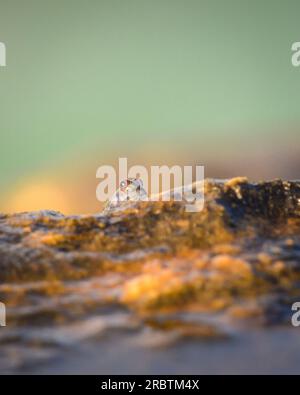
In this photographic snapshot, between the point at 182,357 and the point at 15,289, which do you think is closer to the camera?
the point at 182,357

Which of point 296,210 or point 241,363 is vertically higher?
point 296,210

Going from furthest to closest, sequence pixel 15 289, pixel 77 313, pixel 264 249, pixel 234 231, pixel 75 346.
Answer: pixel 234 231 < pixel 264 249 < pixel 15 289 < pixel 77 313 < pixel 75 346

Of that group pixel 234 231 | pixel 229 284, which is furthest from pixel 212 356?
pixel 234 231

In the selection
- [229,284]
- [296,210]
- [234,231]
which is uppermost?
[296,210]

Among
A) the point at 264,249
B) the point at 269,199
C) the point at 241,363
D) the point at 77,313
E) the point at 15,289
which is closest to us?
the point at 241,363

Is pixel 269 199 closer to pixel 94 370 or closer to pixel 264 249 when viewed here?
pixel 264 249

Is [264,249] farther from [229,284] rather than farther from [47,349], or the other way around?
[47,349]
